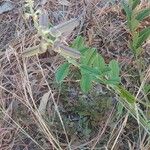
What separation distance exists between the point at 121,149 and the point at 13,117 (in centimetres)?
43

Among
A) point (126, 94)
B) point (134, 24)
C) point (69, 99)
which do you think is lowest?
point (69, 99)

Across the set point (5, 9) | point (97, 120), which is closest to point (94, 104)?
point (97, 120)

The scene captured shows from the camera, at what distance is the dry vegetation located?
4.92 ft

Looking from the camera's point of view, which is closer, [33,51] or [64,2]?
[33,51]

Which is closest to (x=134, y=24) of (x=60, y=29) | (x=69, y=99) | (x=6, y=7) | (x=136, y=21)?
(x=136, y=21)

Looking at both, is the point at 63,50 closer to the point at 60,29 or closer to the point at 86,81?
the point at 60,29

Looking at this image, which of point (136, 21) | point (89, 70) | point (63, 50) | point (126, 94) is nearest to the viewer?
point (63, 50)

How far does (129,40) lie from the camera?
1727 millimetres

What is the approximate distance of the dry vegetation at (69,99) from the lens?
1.50 metres

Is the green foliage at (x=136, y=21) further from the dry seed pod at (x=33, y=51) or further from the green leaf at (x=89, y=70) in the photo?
the dry seed pod at (x=33, y=51)

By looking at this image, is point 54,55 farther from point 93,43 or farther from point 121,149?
point 121,149

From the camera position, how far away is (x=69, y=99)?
1584 millimetres

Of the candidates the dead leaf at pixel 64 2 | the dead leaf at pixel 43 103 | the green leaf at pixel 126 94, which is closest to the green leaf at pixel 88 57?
the green leaf at pixel 126 94

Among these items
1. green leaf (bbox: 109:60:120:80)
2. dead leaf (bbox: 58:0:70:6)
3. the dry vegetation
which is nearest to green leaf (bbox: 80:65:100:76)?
green leaf (bbox: 109:60:120:80)
